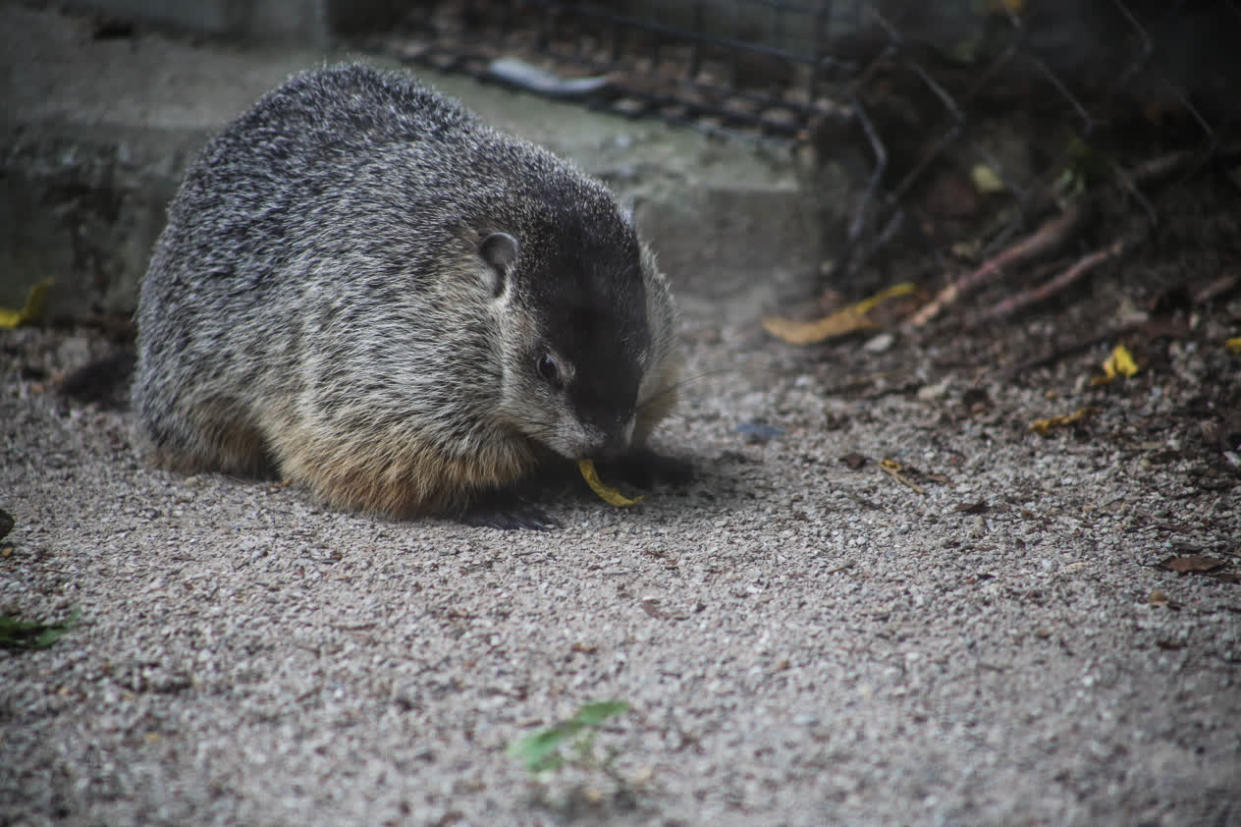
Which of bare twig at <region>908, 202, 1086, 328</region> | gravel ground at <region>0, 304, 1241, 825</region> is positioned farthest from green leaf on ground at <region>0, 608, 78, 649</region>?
bare twig at <region>908, 202, 1086, 328</region>

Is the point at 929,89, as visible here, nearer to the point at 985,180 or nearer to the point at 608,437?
the point at 985,180

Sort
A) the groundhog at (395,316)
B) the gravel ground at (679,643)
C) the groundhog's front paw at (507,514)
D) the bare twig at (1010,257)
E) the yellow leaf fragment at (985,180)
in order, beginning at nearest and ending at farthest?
the gravel ground at (679,643), the groundhog at (395,316), the groundhog's front paw at (507,514), the bare twig at (1010,257), the yellow leaf fragment at (985,180)

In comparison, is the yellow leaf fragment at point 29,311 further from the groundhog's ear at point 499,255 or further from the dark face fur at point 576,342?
the dark face fur at point 576,342

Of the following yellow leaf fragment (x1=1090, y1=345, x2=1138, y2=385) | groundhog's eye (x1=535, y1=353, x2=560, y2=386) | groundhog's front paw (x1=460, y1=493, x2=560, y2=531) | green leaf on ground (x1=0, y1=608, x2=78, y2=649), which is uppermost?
yellow leaf fragment (x1=1090, y1=345, x2=1138, y2=385)

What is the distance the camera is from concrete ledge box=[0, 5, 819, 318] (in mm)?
6402

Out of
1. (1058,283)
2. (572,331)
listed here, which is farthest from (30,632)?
(1058,283)

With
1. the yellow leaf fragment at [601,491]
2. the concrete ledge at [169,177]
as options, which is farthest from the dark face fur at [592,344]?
the concrete ledge at [169,177]

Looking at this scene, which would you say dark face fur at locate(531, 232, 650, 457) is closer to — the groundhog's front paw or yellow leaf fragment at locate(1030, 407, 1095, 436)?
the groundhog's front paw

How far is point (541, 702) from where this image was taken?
123 inches

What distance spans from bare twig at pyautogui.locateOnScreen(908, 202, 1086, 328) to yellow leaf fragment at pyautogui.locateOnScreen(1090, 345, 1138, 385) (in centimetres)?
89

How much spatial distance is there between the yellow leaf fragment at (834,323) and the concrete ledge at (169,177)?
28 centimetres

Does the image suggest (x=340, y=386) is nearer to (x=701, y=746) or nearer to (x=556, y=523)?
(x=556, y=523)

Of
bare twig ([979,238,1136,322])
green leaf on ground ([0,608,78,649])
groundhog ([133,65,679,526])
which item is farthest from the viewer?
bare twig ([979,238,1136,322])

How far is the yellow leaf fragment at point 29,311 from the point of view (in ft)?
21.0
